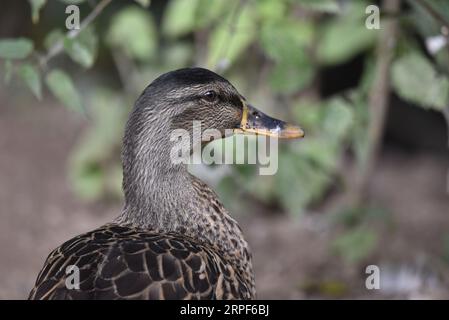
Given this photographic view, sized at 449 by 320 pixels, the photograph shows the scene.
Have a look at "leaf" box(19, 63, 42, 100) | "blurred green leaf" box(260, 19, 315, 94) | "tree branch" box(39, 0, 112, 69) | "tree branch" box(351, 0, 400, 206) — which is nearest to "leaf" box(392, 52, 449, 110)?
"tree branch" box(351, 0, 400, 206)

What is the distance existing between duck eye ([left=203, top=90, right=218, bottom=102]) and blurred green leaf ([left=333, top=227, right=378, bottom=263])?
1.76m

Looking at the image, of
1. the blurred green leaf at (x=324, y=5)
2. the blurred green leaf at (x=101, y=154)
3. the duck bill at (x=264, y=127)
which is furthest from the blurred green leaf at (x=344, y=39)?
the duck bill at (x=264, y=127)

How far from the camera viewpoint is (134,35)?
6.73 metres

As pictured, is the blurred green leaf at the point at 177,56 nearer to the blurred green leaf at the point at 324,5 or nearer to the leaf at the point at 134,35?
the leaf at the point at 134,35

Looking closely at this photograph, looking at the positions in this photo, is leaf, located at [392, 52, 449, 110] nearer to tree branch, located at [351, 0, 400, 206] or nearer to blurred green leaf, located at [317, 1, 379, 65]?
tree branch, located at [351, 0, 400, 206]

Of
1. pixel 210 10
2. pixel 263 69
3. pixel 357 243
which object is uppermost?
pixel 210 10

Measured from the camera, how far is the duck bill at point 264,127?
398cm

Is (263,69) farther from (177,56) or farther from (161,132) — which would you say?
(161,132)

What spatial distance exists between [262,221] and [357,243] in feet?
5.16

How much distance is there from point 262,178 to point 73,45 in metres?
2.77

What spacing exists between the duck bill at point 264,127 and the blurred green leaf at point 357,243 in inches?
59.1

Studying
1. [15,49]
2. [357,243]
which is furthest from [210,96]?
[357,243]

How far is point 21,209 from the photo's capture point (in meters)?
6.97
